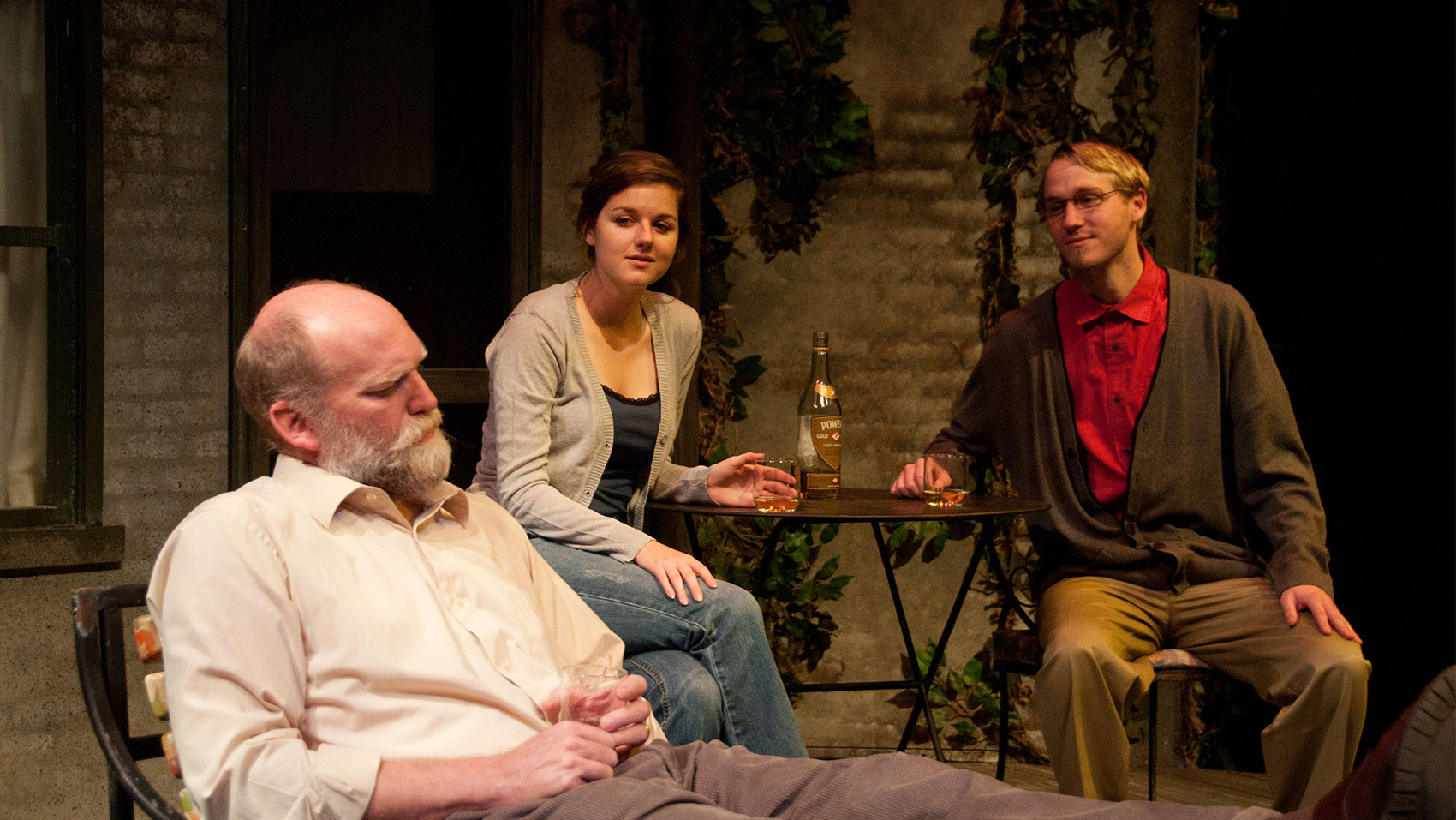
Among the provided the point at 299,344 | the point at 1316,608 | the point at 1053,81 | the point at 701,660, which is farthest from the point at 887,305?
the point at 299,344

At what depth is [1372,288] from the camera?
3.48 meters

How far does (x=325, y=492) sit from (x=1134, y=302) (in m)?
2.09

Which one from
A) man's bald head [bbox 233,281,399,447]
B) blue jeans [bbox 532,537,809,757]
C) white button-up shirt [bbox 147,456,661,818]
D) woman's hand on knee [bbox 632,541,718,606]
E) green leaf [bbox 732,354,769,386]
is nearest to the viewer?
white button-up shirt [bbox 147,456,661,818]

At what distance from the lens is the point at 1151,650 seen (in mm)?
2850

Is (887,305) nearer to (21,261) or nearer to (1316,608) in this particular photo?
(1316,608)

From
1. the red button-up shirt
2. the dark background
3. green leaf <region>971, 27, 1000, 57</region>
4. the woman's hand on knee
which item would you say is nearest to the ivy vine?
green leaf <region>971, 27, 1000, 57</region>

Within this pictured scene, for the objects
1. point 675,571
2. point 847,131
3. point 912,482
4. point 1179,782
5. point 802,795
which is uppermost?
point 847,131

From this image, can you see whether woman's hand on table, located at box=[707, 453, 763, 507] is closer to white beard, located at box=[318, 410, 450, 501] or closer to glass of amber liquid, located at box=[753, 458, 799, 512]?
glass of amber liquid, located at box=[753, 458, 799, 512]

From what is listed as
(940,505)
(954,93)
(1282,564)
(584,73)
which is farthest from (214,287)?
(1282,564)

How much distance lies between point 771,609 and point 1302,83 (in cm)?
236

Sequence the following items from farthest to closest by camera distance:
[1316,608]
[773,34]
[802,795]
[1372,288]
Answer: [773,34]
[1372,288]
[1316,608]
[802,795]

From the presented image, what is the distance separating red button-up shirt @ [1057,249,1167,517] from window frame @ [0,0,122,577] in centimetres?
251

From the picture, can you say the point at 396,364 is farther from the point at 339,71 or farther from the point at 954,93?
the point at 954,93

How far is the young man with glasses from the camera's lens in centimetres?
267
